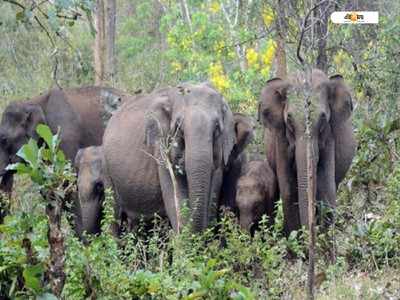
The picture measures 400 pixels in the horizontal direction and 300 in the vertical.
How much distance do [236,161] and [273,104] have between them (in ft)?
3.43

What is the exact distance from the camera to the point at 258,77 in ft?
64.5

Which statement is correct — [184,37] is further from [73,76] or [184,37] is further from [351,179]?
[351,179]

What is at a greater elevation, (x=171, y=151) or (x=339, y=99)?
(x=339, y=99)

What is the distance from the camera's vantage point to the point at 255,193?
13.1 metres

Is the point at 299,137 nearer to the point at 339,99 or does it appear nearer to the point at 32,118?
the point at 339,99

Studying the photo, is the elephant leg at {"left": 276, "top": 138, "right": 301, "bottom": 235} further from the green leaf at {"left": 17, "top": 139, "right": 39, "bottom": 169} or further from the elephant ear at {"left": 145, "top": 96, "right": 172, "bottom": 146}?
the green leaf at {"left": 17, "top": 139, "right": 39, "bottom": 169}

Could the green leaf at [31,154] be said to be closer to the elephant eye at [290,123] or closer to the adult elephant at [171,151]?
the adult elephant at [171,151]

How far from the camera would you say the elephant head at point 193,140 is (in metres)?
12.6

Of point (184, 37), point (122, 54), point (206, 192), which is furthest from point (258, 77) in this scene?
point (122, 54)

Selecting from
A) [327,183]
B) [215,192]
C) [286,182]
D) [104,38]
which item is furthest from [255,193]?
[104,38]

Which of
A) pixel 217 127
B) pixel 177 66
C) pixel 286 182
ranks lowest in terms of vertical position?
pixel 286 182

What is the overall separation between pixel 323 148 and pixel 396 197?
1286 millimetres

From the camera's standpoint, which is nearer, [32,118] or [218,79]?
[32,118]

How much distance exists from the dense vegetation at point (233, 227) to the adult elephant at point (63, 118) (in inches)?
30.5
